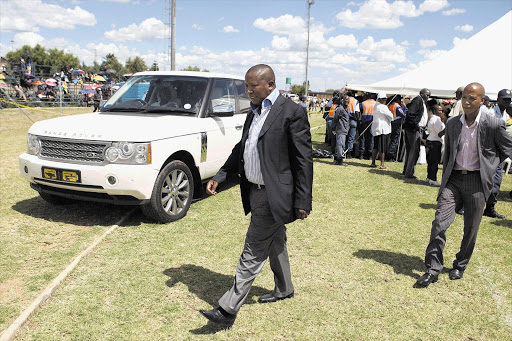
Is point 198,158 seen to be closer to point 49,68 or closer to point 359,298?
point 359,298

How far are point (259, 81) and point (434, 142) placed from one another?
21.4ft

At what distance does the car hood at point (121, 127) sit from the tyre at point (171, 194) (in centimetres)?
48

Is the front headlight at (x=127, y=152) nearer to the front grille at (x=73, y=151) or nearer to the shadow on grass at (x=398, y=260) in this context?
the front grille at (x=73, y=151)

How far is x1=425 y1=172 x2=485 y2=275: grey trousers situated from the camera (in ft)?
13.2

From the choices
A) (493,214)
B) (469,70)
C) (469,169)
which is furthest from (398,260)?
(469,70)

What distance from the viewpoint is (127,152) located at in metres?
4.81

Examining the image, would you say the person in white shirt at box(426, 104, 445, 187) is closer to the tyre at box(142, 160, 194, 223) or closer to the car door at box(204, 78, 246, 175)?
the car door at box(204, 78, 246, 175)

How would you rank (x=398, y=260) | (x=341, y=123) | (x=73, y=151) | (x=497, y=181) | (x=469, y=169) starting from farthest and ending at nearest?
(x=341, y=123), (x=497, y=181), (x=73, y=151), (x=398, y=260), (x=469, y=169)

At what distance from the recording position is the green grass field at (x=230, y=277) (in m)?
3.20

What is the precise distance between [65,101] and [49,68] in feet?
8.81

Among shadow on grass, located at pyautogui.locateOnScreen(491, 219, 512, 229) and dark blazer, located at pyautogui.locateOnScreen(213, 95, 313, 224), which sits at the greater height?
dark blazer, located at pyautogui.locateOnScreen(213, 95, 313, 224)

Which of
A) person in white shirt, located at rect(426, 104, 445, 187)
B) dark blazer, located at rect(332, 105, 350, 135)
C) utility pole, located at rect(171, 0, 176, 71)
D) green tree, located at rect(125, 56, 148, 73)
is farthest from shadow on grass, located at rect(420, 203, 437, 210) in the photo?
green tree, located at rect(125, 56, 148, 73)

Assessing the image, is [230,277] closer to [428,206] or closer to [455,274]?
[455,274]

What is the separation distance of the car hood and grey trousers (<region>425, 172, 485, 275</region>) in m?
3.27
